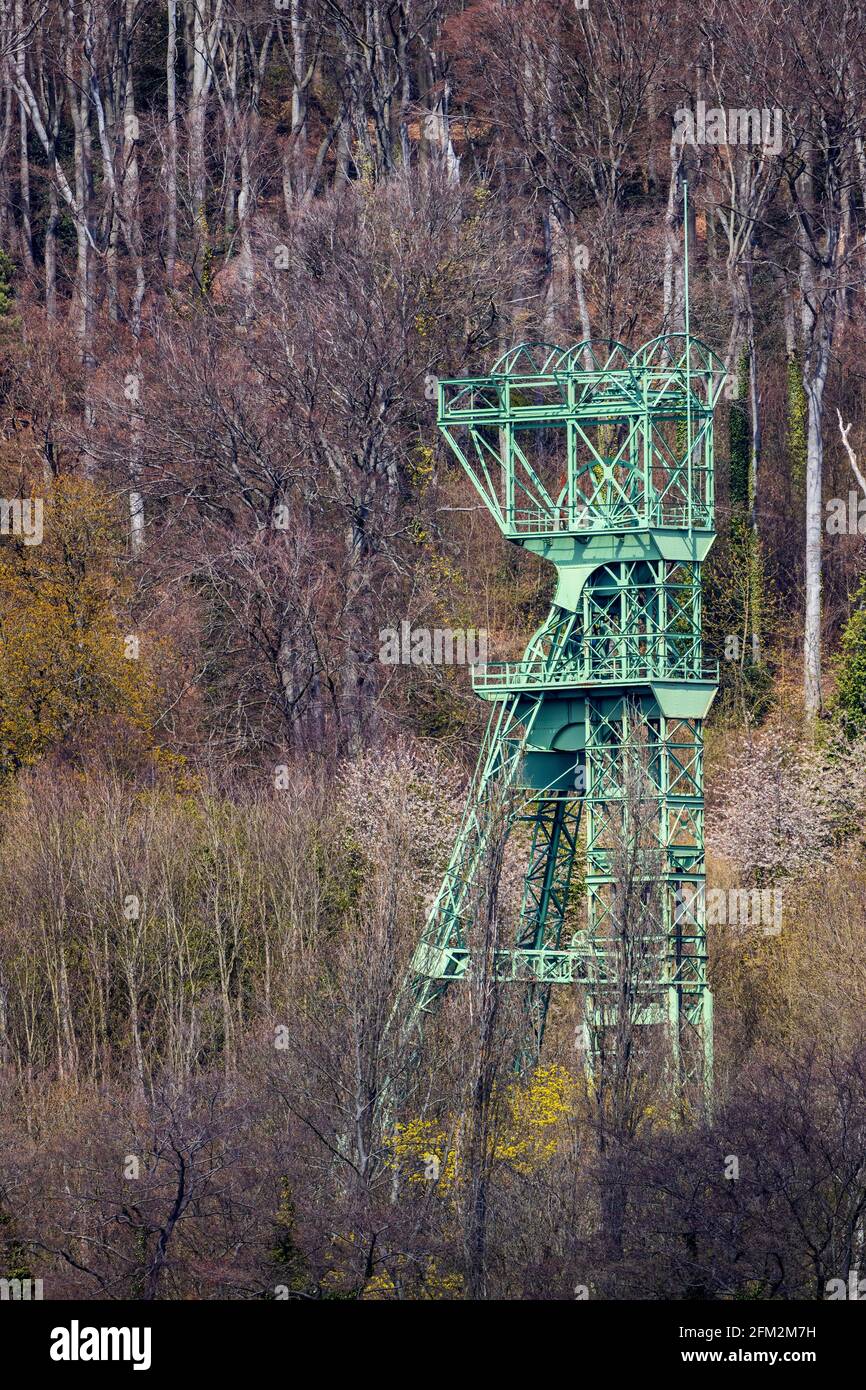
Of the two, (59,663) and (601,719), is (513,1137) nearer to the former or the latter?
(601,719)

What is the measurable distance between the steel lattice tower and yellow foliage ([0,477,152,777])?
14.3m

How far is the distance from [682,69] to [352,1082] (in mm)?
30283

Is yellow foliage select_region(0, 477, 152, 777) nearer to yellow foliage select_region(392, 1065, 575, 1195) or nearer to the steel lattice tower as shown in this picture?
the steel lattice tower

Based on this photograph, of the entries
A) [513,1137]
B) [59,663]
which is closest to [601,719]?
[513,1137]

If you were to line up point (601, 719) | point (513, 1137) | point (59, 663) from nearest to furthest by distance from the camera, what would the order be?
point (513, 1137) → point (601, 719) → point (59, 663)

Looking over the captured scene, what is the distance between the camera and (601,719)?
5281 centimetres

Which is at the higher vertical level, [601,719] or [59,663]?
[59,663]

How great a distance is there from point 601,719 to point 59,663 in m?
17.3

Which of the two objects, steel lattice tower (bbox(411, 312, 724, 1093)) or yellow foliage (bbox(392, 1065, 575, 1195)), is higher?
steel lattice tower (bbox(411, 312, 724, 1093))

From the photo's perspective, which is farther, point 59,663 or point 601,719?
point 59,663

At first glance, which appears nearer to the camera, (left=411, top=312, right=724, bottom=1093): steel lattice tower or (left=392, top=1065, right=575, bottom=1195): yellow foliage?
(left=392, top=1065, right=575, bottom=1195): yellow foliage

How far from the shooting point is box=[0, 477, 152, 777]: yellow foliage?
217 feet

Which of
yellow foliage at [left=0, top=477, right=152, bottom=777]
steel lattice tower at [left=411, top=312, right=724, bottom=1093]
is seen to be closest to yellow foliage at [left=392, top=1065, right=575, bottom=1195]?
steel lattice tower at [left=411, top=312, right=724, bottom=1093]

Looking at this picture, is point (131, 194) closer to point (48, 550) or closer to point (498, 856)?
point (48, 550)
